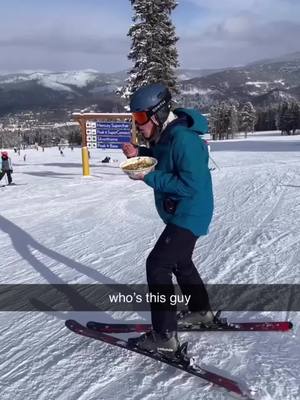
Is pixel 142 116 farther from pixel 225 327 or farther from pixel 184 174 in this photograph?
pixel 225 327

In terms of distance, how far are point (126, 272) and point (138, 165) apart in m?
2.94

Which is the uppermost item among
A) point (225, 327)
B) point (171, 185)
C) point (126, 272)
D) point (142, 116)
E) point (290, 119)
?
point (142, 116)

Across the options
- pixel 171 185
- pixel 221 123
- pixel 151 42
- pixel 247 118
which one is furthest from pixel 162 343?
pixel 247 118

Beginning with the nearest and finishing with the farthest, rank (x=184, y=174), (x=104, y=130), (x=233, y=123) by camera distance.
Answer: (x=184, y=174) → (x=104, y=130) → (x=233, y=123)

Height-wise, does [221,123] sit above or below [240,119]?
below

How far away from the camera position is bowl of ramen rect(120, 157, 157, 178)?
3242 mm

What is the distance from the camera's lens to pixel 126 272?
6.03 meters

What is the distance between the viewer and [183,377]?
3.29m

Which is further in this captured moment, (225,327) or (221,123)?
(221,123)

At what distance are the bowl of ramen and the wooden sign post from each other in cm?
1582

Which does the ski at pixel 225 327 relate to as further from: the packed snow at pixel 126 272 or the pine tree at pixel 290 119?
the pine tree at pixel 290 119

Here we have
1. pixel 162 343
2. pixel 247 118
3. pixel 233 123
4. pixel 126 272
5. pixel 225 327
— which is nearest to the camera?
pixel 162 343

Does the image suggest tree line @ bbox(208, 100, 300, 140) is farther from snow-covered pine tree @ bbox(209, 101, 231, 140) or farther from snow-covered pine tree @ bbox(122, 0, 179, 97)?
snow-covered pine tree @ bbox(122, 0, 179, 97)

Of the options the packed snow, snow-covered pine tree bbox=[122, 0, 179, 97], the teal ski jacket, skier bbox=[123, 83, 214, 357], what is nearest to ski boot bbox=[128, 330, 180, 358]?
skier bbox=[123, 83, 214, 357]
